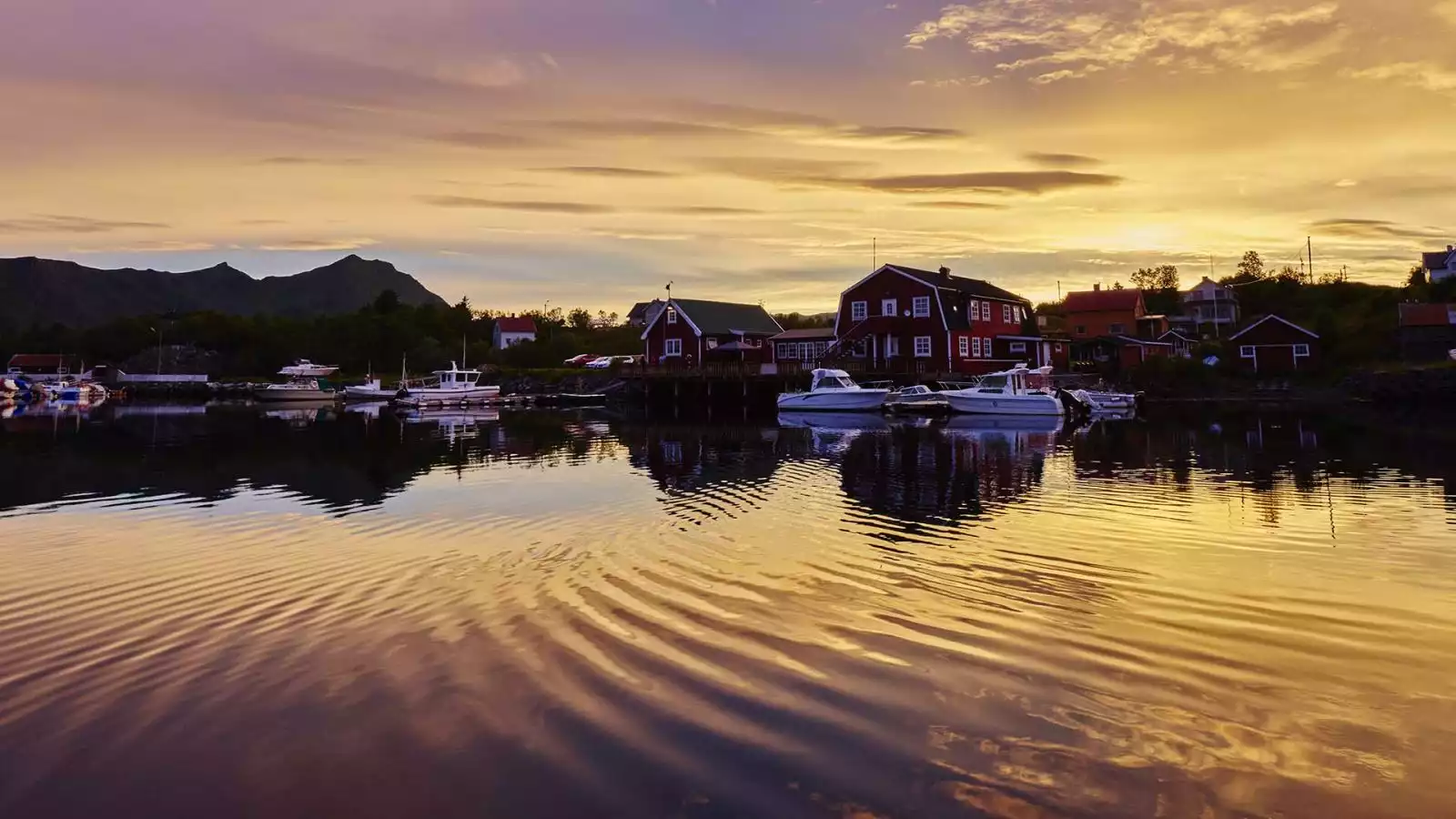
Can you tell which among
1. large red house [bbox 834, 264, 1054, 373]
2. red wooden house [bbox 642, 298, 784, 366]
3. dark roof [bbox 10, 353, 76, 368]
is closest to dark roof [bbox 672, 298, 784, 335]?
red wooden house [bbox 642, 298, 784, 366]

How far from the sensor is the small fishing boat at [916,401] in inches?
2036

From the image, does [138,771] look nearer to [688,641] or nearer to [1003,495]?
[688,641]

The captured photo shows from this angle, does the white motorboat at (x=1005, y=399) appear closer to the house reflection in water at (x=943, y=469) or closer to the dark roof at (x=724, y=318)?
the house reflection in water at (x=943, y=469)

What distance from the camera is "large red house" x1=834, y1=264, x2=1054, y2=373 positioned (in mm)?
62719

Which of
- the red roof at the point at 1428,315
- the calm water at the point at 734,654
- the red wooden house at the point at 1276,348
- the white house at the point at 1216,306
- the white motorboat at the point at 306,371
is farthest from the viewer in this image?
the white motorboat at the point at 306,371

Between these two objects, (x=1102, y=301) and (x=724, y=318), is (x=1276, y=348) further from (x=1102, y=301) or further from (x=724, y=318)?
(x=724, y=318)

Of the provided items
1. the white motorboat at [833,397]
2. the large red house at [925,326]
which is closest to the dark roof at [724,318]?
the large red house at [925,326]

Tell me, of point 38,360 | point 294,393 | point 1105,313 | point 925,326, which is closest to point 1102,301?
point 1105,313

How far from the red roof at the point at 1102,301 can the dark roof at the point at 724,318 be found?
107ft

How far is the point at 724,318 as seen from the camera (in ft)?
243

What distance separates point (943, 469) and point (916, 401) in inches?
1089

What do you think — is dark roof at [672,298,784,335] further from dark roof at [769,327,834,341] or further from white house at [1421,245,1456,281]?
white house at [1421,245,1456,281]

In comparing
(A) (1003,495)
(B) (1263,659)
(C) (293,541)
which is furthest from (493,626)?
(A) (1003,495)

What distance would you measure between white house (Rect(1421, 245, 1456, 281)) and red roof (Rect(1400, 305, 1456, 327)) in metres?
33.1
